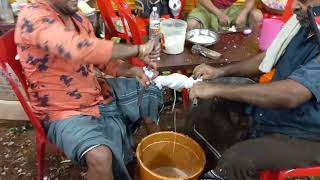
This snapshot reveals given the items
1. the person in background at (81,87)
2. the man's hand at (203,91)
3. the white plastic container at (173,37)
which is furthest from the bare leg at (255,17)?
the man's hand at (203,91)

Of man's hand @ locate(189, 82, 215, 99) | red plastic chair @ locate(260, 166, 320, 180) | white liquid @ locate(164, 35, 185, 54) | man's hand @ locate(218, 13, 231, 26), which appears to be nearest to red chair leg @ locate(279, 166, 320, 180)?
red plastic chair @ locate(260, 166, 320, 180)

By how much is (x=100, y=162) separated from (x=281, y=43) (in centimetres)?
119

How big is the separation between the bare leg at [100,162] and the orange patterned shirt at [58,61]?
301 mm

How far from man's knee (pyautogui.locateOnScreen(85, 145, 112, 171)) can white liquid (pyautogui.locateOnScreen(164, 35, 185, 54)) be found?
2.57 feet

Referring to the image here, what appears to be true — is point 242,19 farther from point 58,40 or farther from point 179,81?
point 58,40

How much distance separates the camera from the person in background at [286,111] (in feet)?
5.85

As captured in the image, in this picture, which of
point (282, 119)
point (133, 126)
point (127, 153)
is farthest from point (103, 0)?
point (282, 119)

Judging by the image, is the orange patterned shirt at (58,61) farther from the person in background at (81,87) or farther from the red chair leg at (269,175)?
the red chair leg at (269,175)

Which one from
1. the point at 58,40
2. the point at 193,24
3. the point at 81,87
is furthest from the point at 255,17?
the point at 58,40

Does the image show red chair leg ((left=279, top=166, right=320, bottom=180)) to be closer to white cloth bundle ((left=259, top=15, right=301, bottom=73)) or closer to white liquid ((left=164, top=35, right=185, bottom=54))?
white cloth bundle ((left=259, top=15, right=301, bottom=73))

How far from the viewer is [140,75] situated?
2.32 m

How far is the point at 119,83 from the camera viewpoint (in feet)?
8.16

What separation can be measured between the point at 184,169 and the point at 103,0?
4.73ft

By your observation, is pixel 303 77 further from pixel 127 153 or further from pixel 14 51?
pixel 14 51
